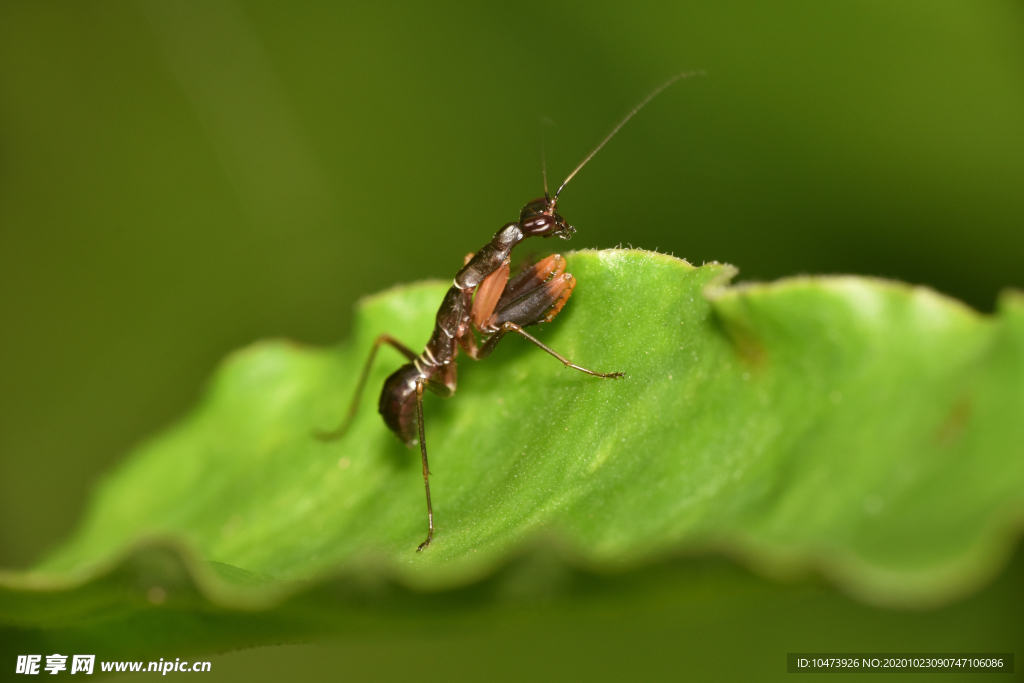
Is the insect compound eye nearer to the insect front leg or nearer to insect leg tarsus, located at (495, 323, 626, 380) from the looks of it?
the insect front leg

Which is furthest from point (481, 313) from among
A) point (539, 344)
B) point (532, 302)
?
point (539, 344)

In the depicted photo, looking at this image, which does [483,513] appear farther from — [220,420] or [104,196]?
[104,196]

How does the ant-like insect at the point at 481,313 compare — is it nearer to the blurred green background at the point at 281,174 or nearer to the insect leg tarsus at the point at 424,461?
the insect leg tarsus at the point at 424,461

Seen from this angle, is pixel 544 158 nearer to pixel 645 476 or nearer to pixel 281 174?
pixel 281 174

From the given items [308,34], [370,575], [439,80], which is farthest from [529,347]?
[308,34]

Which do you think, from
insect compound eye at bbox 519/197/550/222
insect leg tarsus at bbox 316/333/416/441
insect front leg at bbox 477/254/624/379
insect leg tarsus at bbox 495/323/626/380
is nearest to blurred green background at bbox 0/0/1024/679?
insect compound eye at bbox 519/197/550/222
